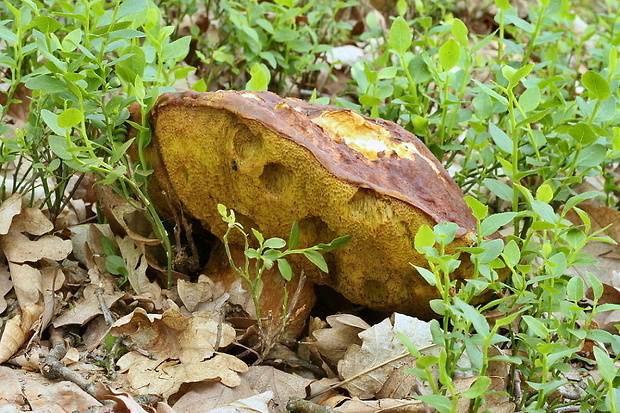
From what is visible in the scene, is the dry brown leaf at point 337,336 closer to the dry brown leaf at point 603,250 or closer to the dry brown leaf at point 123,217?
the dry brown leaf at point 123,217

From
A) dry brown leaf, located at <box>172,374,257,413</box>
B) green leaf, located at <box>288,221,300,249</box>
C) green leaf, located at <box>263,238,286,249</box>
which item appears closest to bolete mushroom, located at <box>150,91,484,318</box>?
green leaf, located at <box>288,221,300,249</box>

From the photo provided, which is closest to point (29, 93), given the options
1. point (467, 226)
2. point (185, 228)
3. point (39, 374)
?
point (185, 228)

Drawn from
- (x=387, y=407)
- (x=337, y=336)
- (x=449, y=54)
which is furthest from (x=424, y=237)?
(x=449, y=54)

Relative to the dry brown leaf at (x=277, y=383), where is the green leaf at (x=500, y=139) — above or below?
above

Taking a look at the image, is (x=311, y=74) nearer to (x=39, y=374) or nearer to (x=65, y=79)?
(x=65, y=79)

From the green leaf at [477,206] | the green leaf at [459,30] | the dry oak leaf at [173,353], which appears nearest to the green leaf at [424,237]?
the green leaf at [477,206]
